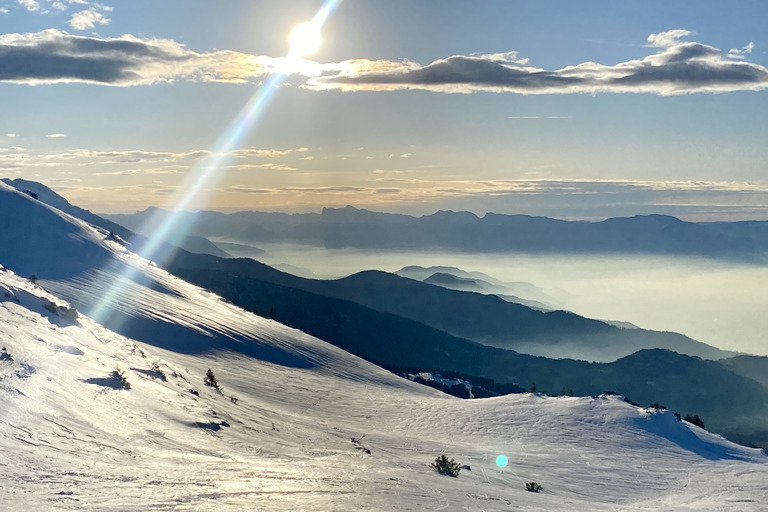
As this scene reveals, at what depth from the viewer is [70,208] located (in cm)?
7406

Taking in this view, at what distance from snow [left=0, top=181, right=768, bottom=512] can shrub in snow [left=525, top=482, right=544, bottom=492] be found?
0.21 meters

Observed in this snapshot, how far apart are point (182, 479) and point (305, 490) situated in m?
1.62

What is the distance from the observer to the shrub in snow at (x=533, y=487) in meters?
13.6

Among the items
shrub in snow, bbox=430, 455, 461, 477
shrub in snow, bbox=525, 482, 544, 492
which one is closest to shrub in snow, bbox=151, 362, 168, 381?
shrub in snow, bbox=430, 455, 461, 477

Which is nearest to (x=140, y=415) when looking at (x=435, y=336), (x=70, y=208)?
(x=70, y=208)

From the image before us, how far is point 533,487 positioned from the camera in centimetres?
1373

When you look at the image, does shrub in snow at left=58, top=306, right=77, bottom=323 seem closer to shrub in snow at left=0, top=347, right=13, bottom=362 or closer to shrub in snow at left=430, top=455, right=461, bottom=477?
shrub in snow at left=0, top=347, right=13, bottom=362

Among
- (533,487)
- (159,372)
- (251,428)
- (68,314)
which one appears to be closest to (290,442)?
(251,428)

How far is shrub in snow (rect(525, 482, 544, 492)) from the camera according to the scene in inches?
537

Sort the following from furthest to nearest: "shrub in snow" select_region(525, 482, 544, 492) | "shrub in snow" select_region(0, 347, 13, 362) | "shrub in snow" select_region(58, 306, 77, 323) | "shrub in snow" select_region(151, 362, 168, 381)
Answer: "shrub in snow" select_region(58, 306, 77, 323) < "shrub in snow" select_region(151, 362, 168, 381) < "shrub in snow" select_region(525, 482, 544, 492) < "shrub in snow" select_region(0, 347, 13, 362)

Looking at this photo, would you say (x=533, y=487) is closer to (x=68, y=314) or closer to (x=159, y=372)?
(x=159, y=372)

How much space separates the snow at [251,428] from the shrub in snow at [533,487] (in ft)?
0.70

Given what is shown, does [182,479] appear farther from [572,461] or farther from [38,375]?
[572,461]

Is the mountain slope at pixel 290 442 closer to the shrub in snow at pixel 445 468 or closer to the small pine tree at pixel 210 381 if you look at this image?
the small pine tree at pixel 210 381
